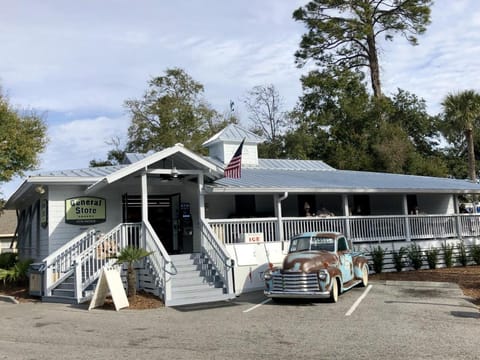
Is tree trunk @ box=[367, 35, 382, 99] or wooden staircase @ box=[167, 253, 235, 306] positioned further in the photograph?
tree trunk @ box=[367, 35, 382, 99]

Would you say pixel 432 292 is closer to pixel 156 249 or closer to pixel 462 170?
pixel 156 249

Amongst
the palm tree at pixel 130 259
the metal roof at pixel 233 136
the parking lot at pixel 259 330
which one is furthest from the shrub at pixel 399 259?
the palm tree at pixel 130 259

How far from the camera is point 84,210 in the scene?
15.9 metres

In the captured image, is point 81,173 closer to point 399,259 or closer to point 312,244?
point 312,244

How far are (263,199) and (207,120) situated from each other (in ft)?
80.5

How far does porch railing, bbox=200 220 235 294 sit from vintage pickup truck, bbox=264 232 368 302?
1.27 meters

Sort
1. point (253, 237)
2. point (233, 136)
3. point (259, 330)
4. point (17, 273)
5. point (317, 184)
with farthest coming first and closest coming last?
point (233, 136), point (317, 184), point (17, 273), point (253, 237), point (259, 330)

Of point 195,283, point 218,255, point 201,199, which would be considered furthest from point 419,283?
point 201,199

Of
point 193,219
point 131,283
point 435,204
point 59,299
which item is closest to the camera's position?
point 131,283

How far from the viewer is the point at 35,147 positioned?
2725 centimetres

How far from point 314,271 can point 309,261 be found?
36 centimetres

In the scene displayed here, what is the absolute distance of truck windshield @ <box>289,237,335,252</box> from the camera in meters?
13.6

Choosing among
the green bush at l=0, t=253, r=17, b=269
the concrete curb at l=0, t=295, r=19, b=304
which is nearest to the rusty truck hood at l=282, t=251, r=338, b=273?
the concrete curb at l=0, t=295, r=19, b=304

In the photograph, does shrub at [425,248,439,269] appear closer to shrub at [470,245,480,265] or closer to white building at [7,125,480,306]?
white building at [7,125,480,306]
